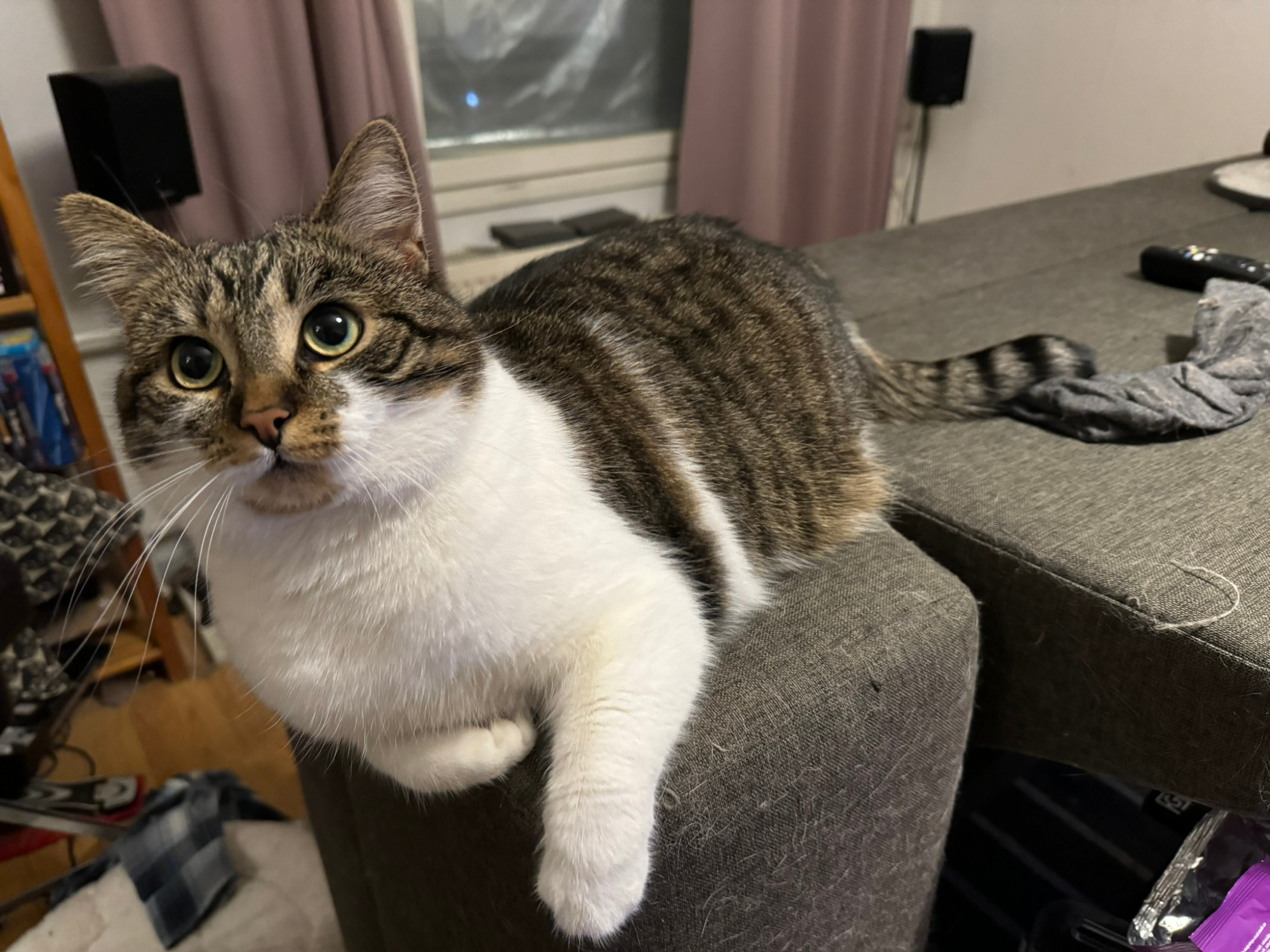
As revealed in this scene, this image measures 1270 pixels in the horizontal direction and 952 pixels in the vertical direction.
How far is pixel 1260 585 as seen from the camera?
79 cm

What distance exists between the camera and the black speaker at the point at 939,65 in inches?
117

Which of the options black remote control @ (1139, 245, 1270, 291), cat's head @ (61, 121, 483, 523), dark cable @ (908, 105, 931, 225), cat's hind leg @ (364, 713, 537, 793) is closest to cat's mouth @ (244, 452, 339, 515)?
cat's head @ (61, 121, 483, 523)

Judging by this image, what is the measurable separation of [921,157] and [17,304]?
123 inches

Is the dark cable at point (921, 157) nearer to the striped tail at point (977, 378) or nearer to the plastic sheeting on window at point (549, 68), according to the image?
the plastic sheeting on window at point (549, 68)

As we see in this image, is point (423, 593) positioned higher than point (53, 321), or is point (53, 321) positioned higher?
point (423, 593)

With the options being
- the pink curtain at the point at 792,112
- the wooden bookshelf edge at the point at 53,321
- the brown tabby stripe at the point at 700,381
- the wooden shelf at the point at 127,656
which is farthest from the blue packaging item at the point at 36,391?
the pink curtain at the point at 792,112

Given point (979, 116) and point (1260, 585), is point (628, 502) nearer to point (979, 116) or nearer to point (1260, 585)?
point (1260, 585)

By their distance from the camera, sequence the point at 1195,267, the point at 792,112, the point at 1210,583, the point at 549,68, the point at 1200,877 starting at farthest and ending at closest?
the point at 792,112 → the point at 549,68 → the point at 1195,267 → the point at 1200,877 → the point at 1210,583

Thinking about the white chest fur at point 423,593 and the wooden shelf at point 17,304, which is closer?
the white chest fur at point 423,593

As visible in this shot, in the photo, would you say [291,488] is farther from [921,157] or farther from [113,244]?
[921,157]

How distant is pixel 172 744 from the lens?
5.93 feet

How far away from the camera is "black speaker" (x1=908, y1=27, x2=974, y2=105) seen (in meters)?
2.96

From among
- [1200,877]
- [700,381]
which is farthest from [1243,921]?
[700,381]

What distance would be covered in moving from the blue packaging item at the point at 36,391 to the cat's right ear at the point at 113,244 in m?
1.11
